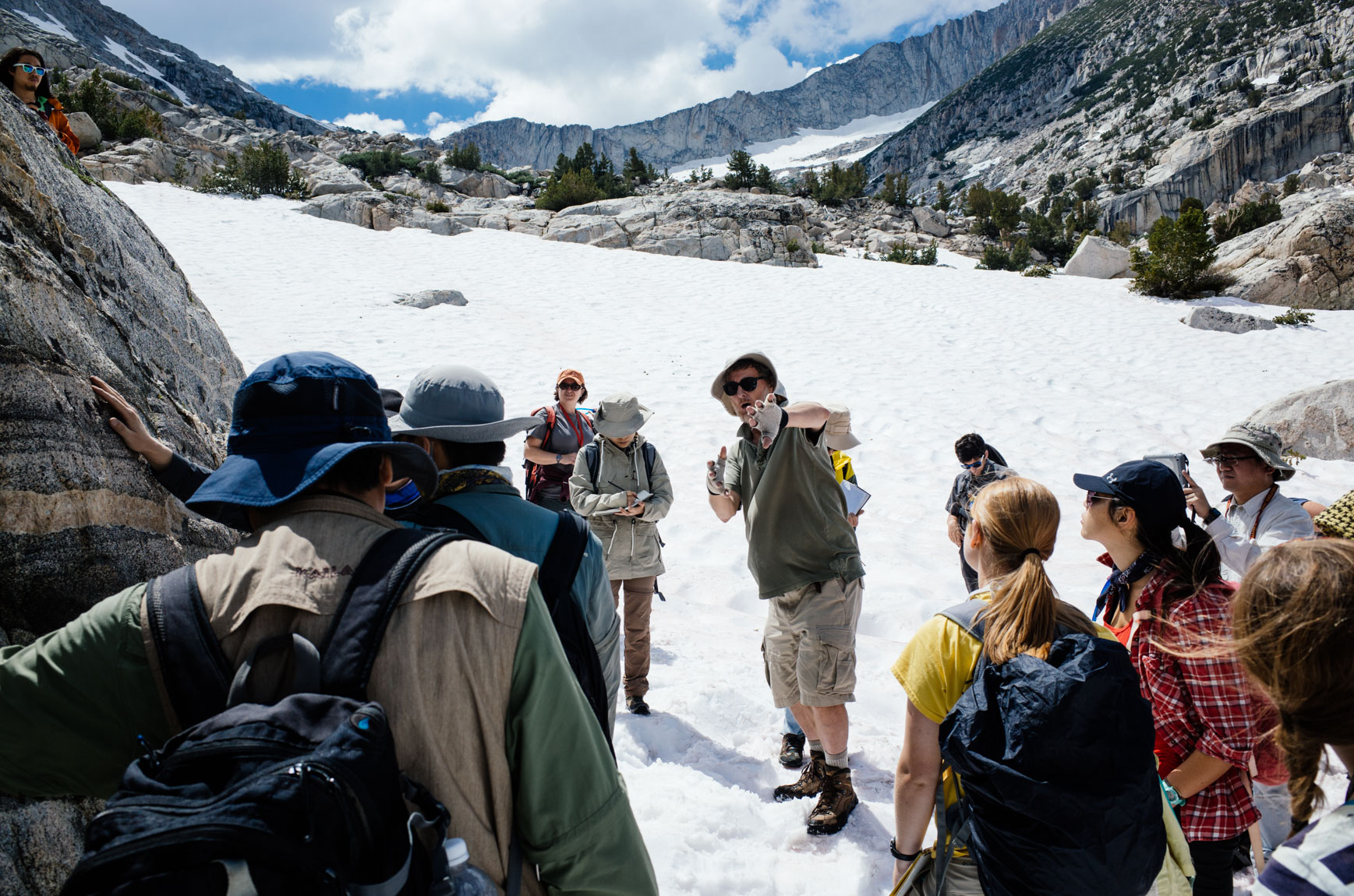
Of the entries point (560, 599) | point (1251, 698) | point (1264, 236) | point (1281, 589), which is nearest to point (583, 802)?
point (560, 599)

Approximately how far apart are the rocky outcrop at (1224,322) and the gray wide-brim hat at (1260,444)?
1356cm

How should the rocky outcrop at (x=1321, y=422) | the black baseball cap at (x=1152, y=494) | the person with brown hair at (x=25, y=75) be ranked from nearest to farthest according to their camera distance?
the black baseball cap at (x=1152, y=494), the person with brown hair at (x=25, y=75), the rocky outcrop at (x=1321, y=422)

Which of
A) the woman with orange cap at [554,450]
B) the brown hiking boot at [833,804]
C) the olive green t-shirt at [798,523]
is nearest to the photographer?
the brown hiking boot at [833,804]

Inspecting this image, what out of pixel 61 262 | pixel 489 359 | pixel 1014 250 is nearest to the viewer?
pixel 61 262

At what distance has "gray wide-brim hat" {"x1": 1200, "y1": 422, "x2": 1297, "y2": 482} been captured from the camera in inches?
140

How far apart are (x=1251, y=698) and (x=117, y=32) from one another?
11925 centimetres

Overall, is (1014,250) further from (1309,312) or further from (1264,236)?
(1309,312)

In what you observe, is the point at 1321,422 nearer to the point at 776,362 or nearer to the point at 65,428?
the point at 776,362

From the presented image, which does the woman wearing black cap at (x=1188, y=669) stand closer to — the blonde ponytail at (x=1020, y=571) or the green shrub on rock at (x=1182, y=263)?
the blonde ponytail at (x=1020, y=571)

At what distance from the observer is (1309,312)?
15.3m

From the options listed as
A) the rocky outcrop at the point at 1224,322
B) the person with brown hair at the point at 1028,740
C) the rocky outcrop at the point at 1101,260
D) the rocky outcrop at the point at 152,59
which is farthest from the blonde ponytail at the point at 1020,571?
the rocky outcrop at the point at 152,59

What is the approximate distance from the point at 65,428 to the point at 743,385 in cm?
251

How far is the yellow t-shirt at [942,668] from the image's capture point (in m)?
1.81

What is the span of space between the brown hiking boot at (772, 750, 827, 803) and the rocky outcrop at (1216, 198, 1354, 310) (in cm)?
2055
